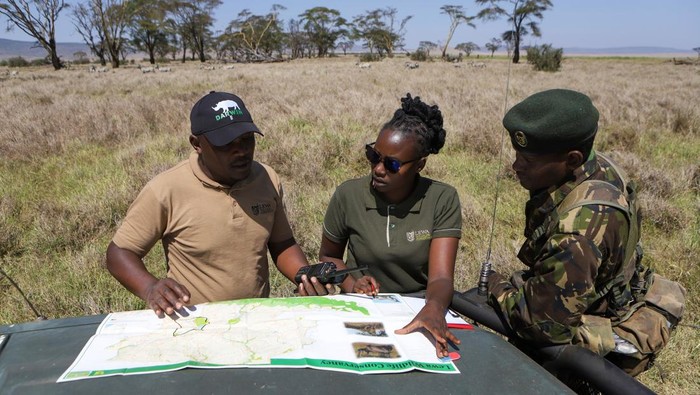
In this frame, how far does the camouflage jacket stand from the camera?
62.5 inches

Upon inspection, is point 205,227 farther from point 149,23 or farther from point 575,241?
point 149,23

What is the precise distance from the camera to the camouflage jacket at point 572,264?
1.59 metres

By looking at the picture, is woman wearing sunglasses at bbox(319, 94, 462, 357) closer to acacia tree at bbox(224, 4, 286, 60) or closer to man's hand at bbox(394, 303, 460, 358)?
man's hand at bbox(394, 303, 460, 358)

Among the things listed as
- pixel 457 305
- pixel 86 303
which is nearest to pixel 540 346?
pixel 457 305

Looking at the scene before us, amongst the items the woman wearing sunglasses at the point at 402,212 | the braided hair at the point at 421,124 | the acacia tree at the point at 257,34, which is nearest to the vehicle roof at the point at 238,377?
the woman wearing sunglasses at the point at 402,212

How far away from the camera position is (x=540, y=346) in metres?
1.72

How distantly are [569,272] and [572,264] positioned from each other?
3cm

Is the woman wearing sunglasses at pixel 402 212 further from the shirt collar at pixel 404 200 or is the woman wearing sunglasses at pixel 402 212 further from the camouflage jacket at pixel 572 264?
the camouflage jacket at pixel 572 264

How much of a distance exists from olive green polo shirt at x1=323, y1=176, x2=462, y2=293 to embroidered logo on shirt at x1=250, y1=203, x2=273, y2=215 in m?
0.34

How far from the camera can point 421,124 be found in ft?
7.18

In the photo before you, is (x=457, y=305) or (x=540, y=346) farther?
(x=457, y=305)

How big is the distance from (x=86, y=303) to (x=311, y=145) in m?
4.03

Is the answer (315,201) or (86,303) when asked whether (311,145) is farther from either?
(86,303)

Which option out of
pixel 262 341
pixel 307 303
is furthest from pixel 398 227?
pixel 262 341
